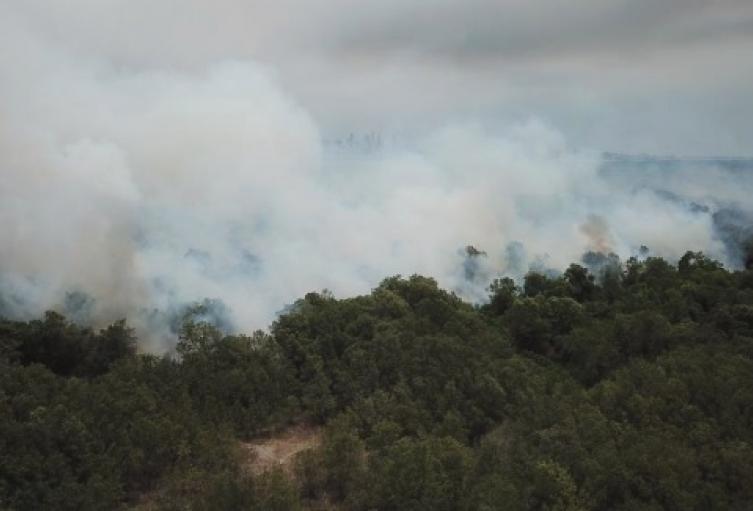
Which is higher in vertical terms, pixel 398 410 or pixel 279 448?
pixel 398 410

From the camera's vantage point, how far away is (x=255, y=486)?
1778 cm

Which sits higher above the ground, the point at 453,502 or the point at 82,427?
the point at 82,427

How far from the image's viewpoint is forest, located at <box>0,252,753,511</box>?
722 inches

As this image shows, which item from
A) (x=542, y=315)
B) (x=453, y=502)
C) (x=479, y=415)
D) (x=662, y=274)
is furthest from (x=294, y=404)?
(x=662, y=274)

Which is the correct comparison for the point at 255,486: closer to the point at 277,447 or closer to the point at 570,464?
the point at 277,447

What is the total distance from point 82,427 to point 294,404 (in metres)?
8.18

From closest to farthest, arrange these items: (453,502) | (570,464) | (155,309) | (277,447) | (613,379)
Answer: (453,502), (570,464), (277,447), (613,379), (155,309)

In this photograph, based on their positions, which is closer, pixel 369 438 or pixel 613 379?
pixel 369 438

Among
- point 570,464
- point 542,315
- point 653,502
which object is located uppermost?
point 542,315

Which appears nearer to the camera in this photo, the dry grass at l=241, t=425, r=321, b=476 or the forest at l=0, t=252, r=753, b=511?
the forest at l=0, t=252, r=753, b=511

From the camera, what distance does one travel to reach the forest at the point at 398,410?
1833cm

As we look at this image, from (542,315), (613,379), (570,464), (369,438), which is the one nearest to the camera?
(570,464)

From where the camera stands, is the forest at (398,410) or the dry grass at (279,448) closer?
the forest at (398,410)

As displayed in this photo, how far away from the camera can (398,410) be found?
2444 centimetres
